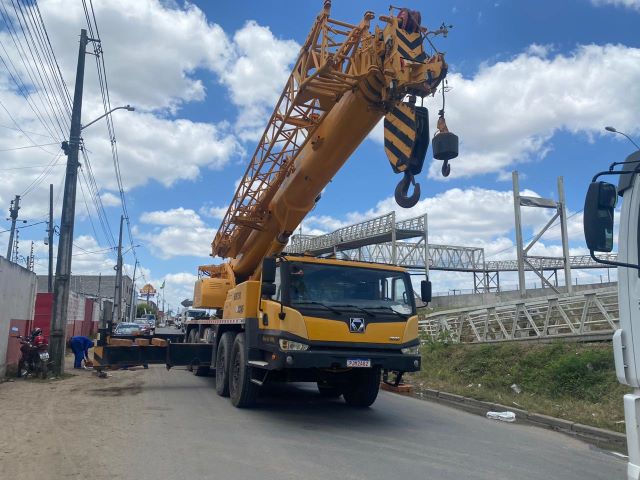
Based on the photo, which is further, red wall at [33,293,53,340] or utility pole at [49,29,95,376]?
red wall at [33,293,53,340]

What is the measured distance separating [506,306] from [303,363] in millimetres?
9340

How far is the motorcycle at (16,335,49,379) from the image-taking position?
1448 cm

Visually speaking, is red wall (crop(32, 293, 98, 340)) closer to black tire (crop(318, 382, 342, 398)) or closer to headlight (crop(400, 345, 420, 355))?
black tire (crop(318, 382, 342, 398))

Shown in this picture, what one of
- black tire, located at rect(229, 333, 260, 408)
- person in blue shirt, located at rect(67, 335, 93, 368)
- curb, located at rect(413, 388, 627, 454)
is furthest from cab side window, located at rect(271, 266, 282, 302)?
person in blue shirt, located at rect(67, 335, 93, 368)

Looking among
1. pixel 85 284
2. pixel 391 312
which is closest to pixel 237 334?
pixel 391 312

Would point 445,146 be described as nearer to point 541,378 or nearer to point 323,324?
point 323,324

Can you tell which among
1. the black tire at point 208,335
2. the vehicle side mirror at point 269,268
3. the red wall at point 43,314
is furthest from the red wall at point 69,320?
the vehicle side mirror at point 269,268

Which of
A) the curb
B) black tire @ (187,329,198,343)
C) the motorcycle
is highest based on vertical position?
black tire @ (187,329,198,343)

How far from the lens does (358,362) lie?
330 inches

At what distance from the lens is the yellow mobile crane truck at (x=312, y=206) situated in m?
7.91

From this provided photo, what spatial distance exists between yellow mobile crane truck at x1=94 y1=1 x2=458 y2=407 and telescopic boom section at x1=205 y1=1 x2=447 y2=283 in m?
0.02

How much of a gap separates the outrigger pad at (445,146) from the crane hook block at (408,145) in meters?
0.40

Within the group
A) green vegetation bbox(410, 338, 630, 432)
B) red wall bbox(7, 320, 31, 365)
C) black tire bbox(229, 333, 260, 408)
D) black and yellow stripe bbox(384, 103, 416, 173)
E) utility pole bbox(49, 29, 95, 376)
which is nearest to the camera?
black and yellow stripe bbox(384, 103, 416, 173)

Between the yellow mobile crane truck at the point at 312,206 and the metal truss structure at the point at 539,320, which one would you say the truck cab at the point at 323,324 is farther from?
the metal truss structure at the point at 539,320
